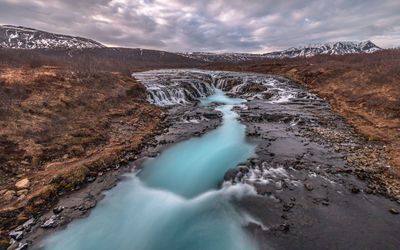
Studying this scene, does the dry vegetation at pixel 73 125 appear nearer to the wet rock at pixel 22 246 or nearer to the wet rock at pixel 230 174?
the wet rock at pixel 22 246

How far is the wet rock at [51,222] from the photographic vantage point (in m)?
5.42

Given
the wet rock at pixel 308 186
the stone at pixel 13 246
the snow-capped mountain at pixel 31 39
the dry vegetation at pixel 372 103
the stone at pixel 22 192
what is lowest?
the stone at pixel 13 246

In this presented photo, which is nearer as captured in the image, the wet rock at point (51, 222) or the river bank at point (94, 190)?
the river bank at point (94, 190)

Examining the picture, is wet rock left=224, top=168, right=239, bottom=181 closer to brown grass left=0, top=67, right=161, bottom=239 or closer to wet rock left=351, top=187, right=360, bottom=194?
wet rock left=351, top=187, right=360, bottom=194

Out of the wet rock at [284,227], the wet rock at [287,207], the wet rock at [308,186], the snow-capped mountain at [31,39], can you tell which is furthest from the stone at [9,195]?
the snow-capped mountain at [31,39]

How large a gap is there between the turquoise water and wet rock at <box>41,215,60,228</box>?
0.43 metres

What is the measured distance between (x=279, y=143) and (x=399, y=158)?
213 inches

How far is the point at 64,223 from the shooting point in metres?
5.60

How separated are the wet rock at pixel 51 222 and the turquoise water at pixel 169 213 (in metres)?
0.43

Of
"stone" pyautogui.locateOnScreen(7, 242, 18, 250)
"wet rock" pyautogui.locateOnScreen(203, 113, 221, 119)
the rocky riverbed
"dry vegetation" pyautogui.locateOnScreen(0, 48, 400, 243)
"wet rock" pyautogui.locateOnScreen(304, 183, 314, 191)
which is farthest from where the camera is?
"wet rock" pyautogui.locateOnScreen(203, 113, 221, 119)

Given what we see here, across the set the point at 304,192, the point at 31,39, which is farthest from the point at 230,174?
the point at 31,39

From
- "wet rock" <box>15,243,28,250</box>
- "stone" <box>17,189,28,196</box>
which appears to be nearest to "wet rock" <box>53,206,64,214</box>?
"wet rock" <box>15,243,28,250</box>

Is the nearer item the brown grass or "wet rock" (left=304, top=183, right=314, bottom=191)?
the brown grass

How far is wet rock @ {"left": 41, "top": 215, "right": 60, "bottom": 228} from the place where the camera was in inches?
213
